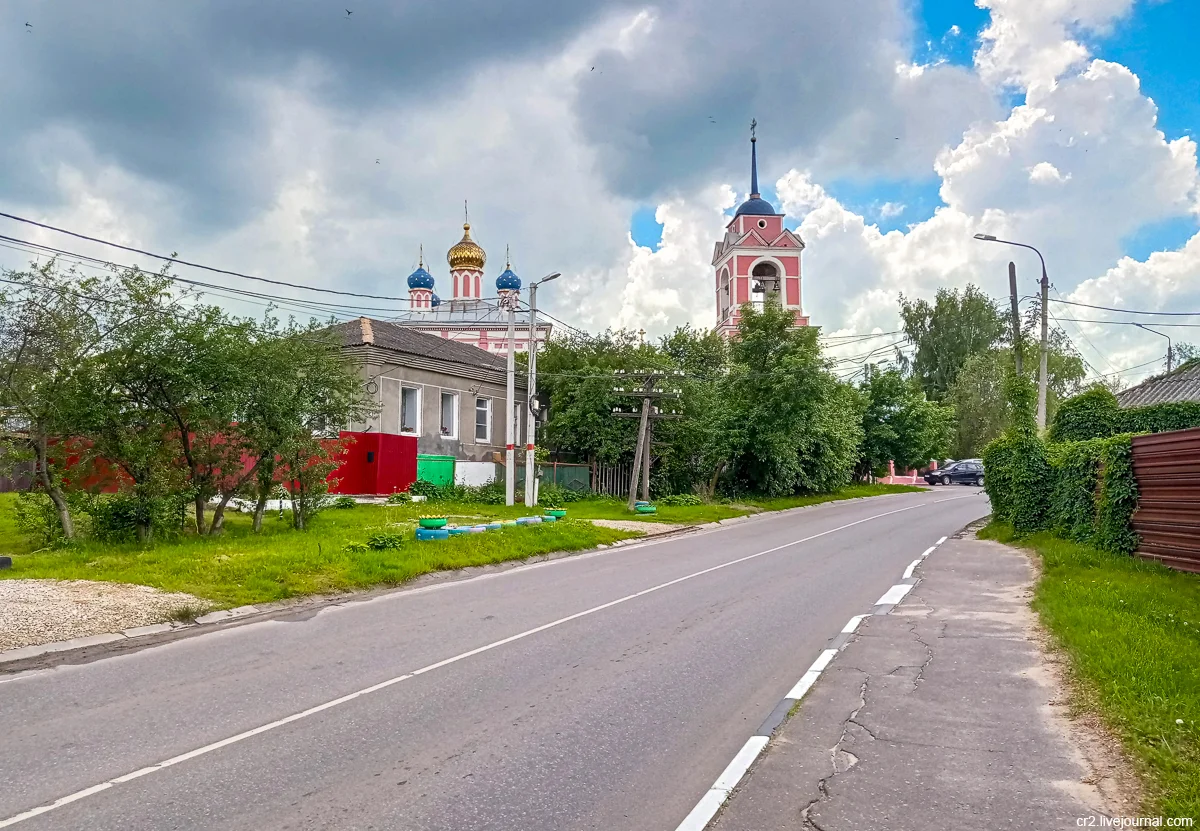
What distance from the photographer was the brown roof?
29984 mm

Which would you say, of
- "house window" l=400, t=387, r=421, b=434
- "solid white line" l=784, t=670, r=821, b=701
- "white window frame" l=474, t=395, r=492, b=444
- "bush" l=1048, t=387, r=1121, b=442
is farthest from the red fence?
"solid white line" l=784, t=670, r=821, b=701

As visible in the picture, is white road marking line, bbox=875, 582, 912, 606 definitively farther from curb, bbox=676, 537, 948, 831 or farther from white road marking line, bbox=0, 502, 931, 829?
white road marking line, bbox=0, 502, 931, 829

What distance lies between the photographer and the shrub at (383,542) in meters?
15.4

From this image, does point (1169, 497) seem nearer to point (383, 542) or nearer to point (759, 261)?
point (383, 542)

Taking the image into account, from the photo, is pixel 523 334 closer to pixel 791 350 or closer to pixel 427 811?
pixel 791 350

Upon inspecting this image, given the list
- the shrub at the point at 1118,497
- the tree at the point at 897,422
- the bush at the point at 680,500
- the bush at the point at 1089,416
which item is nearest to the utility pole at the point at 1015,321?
the bush at the point at 1089,416

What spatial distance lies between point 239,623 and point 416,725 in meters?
5.12

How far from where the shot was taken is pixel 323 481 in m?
18.5

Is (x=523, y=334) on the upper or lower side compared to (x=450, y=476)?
upper

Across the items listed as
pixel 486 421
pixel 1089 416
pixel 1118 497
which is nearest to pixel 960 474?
pixel 1089 416

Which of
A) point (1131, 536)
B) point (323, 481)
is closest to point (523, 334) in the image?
point (323, 481)

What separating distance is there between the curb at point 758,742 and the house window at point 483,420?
84.2 ft

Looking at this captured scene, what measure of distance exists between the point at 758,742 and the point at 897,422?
47436 millimetres

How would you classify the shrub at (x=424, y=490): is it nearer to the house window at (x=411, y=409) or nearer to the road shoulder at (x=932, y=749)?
the house window at (x=411, y=409)
